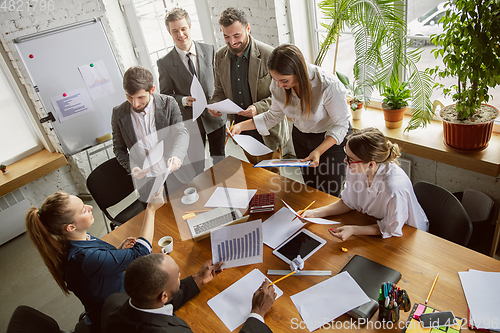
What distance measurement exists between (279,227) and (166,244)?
1.97 ft

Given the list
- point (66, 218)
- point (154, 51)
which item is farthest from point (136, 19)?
point (66, 218)

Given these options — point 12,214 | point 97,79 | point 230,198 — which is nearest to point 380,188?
point 230,198

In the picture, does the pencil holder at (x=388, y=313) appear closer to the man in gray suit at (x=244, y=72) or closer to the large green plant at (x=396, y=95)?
the man in gray suit at (x=244, y=72)

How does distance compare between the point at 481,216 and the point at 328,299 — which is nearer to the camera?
the point at 328,299

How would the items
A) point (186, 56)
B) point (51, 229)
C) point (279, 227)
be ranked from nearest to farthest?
point (51, 229)
point (279, 227)
point (186, 56)

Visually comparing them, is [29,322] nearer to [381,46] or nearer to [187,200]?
[187,200]

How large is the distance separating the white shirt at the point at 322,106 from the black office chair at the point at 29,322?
165 centimetres

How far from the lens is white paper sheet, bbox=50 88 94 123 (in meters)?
3.21

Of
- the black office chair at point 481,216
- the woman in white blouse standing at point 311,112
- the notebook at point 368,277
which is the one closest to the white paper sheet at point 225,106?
the woman in white blouse standing at point 311,112

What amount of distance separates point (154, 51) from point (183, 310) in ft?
11.1

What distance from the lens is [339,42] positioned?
122 inches

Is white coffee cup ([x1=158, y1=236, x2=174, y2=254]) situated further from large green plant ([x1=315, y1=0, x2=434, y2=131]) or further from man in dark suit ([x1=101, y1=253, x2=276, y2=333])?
large green plant ([x1=315, y1=0, x2=434, y2=131])

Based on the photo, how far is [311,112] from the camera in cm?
200

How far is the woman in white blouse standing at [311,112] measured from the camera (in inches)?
70.0
